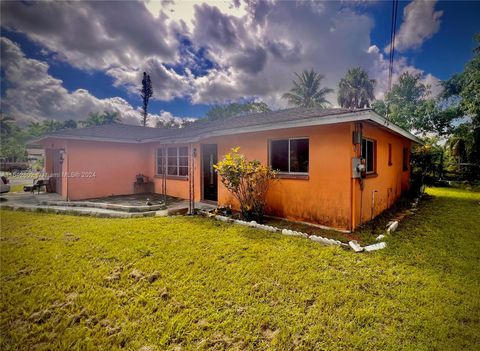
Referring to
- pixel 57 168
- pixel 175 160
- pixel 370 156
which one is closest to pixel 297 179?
pixel 370 156

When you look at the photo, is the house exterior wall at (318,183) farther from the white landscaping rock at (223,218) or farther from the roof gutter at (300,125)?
the white landscaping rock at (223,218)

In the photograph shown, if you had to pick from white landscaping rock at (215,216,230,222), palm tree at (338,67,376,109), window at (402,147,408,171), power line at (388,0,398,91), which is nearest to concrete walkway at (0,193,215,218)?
white landscaping rock at (215,216,230,222)

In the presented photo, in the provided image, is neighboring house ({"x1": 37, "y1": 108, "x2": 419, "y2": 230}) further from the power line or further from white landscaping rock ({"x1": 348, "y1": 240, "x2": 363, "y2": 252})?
the power line

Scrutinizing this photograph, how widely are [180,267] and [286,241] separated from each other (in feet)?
7.48

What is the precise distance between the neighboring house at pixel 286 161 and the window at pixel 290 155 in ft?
0.09

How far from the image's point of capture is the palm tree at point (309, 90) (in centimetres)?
2762

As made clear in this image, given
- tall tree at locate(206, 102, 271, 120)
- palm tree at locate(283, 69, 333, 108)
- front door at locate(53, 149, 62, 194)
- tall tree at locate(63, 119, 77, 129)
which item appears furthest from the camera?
tall tree at locate(63, 119, 77, 129)

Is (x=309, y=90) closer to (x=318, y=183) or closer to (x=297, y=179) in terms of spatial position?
(x=297, y=179)

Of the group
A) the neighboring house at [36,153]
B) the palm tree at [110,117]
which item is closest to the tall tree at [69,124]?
the palm tree at [110,117]

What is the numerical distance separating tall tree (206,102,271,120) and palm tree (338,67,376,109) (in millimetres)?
11347

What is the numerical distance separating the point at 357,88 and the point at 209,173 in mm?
25137

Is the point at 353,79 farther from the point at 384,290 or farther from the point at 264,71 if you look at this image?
the point at 384,290

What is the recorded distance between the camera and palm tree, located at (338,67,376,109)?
84.3 feet

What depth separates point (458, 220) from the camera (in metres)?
6.46
